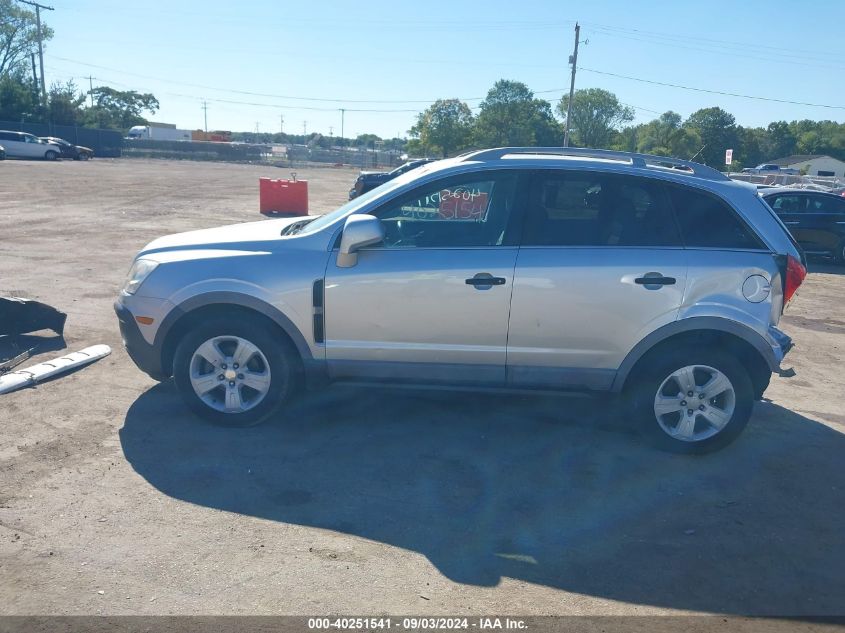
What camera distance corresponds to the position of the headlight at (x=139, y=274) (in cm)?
541

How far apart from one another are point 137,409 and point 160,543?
2.00 meters

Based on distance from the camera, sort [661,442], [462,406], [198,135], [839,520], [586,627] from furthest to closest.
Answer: [198,135], [462,406], [661,442], [839,520], [586,627]

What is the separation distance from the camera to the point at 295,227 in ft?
19.3

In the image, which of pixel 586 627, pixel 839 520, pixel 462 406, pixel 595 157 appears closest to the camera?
pixel 586 627

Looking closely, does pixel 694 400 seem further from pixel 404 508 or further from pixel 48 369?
pixel 48 369

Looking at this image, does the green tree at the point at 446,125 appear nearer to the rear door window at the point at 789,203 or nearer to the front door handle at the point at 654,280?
the rear door window at the point at 789,203

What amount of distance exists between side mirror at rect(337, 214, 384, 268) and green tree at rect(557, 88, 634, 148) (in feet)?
115

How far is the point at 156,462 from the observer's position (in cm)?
478

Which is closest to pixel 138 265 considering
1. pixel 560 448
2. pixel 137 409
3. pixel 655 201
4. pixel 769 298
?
pixel 137 409

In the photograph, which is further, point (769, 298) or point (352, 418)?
point (352, 418)

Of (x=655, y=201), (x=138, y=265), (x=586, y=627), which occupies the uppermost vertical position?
(x=655, y=201)

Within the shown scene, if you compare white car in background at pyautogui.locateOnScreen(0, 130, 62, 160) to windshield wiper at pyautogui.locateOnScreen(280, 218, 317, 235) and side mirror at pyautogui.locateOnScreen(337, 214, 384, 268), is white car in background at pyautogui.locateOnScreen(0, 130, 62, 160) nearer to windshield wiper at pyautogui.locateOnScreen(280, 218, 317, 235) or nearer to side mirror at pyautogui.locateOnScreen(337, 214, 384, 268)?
windshield wiper at pyautogui.locateOnScreen(280, 218, 317, 235)

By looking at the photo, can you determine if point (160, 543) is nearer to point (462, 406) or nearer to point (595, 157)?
point (462, 406)

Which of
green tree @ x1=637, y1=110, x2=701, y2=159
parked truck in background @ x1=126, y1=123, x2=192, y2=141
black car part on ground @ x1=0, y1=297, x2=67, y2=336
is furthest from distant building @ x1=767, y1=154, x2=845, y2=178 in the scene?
black car part on ground @ x1=0, y1=297, x2=67, y2=336
